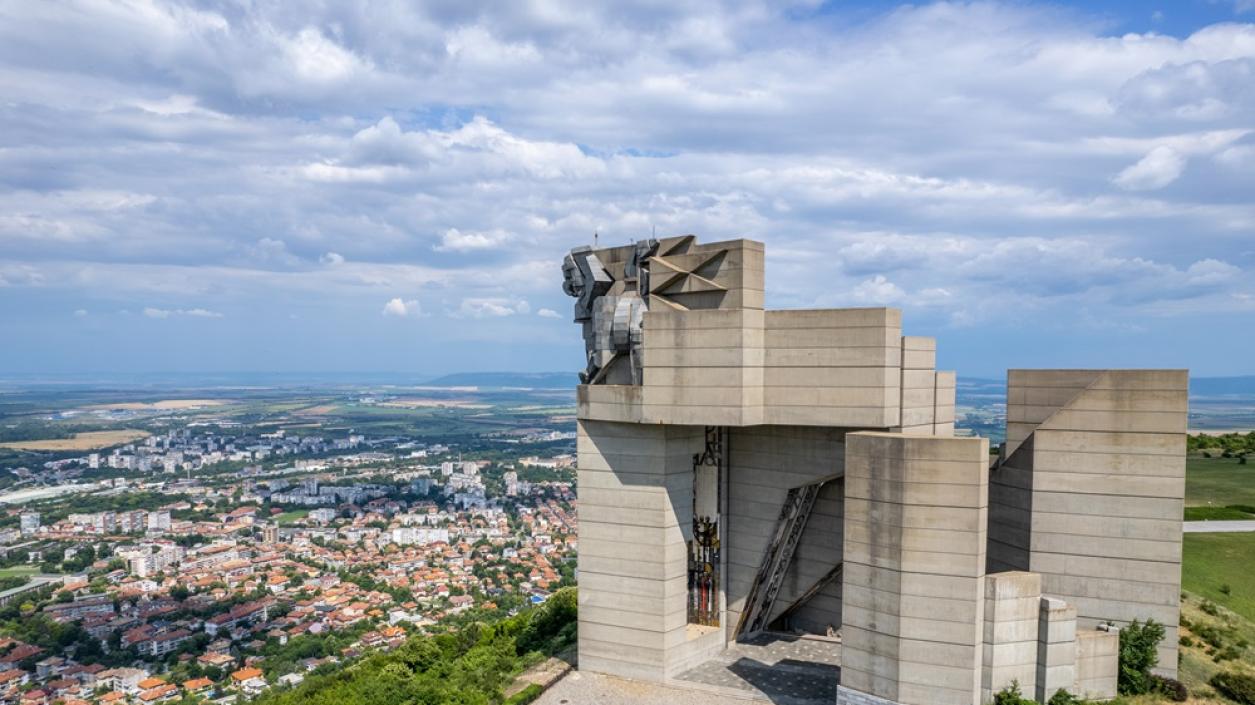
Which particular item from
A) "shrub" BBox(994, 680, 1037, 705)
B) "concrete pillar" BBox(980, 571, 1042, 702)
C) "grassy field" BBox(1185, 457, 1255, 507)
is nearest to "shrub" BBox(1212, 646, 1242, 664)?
"concrete pillar" BBox(980, 571, 1042, 702)

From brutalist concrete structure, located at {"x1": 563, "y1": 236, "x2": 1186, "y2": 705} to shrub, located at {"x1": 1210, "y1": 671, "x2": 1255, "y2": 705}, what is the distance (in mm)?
1854

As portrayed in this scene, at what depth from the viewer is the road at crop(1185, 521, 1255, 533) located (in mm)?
42219

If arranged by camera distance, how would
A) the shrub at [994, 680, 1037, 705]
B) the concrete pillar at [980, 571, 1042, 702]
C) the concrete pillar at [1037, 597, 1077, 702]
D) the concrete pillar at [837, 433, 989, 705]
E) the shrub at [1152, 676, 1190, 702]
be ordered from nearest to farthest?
the concrete pillar at [837, 433, 989, 705]
the shrub at [994, 680, 1037, 705]
the concrete pillar at [980, 571, 1042, 702]
the concrete pillar at [1037, 597, 1077, 702]
the shrub at [1152, 676, 1190, 702]

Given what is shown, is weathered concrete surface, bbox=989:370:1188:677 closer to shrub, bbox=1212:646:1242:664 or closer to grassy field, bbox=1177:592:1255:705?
grassy field, bbox=1177:592:1255:705

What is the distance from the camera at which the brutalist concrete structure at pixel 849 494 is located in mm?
21406

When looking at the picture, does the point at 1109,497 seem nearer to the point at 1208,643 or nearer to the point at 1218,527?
the point at 1208,643

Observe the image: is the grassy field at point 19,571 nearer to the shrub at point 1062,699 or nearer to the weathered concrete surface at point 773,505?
the weathered concrete surface at point 773,505

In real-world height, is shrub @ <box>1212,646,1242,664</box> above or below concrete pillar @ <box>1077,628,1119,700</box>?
below

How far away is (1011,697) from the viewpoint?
21.2m

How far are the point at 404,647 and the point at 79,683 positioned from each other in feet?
139

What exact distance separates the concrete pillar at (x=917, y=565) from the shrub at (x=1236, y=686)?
9.83 meters

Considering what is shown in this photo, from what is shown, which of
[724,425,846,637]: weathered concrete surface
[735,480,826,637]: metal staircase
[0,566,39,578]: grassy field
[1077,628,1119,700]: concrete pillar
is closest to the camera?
[1077,628,1119,700]: concrete pillar

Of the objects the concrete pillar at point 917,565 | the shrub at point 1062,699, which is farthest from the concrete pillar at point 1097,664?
the concrete pillar at point 917,565

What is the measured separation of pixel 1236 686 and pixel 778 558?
14169 millimetres
